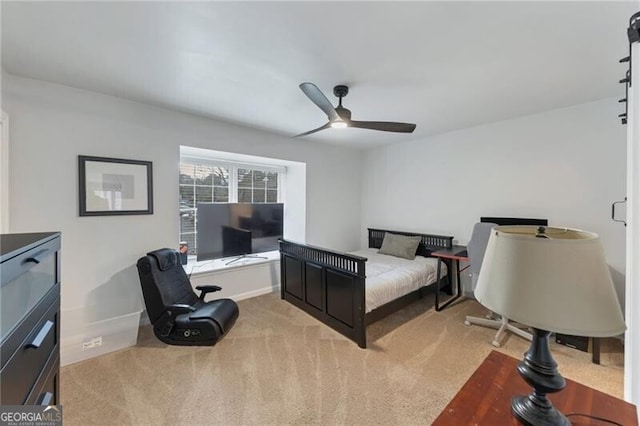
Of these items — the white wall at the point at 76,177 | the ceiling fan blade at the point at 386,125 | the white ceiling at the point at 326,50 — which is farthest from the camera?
the ceiling fan blade at the point at 386,125

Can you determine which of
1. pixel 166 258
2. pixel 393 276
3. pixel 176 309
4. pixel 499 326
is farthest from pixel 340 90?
pixel 499 326

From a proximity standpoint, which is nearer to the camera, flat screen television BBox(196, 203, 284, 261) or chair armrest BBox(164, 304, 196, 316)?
chair armrest BBox(164, 304, 196, 316)

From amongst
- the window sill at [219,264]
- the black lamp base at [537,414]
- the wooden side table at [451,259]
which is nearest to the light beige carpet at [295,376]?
the wooden side table at [451,259]

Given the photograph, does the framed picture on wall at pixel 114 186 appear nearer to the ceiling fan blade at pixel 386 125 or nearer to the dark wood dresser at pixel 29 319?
the dark wood dresser at pixel 29 319

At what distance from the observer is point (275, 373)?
2.13m

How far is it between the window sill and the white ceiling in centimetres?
202

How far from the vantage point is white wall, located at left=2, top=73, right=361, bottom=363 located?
2273 mm

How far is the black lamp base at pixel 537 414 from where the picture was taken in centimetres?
84

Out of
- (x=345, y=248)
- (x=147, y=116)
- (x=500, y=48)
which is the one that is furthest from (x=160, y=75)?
(x=345, y=248)

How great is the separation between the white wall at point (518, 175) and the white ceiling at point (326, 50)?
43 centimetres

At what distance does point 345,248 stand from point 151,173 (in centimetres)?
345

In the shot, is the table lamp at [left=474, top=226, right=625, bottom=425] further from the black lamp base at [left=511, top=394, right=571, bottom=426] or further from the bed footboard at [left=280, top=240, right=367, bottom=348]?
the bed footboard at [left=280, top=240, right=367, bottom=348]

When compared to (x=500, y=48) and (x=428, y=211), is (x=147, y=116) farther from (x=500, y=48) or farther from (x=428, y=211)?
(x=428, y=211)
